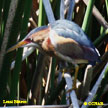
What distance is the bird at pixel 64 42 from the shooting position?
1.05 m

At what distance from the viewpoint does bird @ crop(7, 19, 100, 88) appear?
3.45ft

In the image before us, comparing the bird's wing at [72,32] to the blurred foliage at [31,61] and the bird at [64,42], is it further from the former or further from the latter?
the blurred foliage at [31,61]

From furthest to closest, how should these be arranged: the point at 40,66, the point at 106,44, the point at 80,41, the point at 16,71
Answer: the point at 106,44 < the point at 40,66 < the point at 16,71 < the point at 80,41

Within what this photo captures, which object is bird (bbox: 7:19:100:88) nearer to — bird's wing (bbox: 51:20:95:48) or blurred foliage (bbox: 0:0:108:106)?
bird's wing (bbox: 51:20:95:48)

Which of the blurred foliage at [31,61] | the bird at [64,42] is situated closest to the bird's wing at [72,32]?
the bird at [64,42]

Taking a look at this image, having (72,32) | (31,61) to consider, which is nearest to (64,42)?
(72,32)

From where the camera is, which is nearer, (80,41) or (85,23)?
(80,41)

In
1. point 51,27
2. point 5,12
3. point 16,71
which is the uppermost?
point 5,12

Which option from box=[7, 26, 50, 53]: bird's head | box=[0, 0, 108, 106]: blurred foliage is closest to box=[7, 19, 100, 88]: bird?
box=[7, 26, 50, 53]: bird's head

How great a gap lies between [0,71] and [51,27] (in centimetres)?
31

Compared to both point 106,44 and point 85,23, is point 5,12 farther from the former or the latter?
point 106,44

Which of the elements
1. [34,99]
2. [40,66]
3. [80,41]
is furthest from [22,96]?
[80,41]

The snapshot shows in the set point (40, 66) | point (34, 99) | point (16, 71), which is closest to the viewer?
point (16, 71)

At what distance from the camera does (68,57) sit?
1082mm
